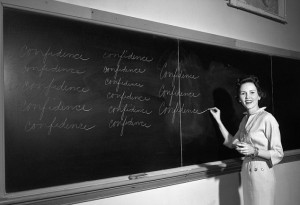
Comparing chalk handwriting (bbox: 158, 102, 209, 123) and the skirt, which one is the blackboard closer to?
the skirt

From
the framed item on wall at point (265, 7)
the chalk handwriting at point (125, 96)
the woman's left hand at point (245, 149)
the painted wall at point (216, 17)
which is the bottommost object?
the woman's left hand at point (245, 149)

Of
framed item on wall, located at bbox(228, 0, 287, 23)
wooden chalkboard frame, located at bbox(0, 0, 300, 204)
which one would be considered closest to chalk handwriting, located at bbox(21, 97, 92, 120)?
wooden chalkboard frame, located at bbox(0, 0, 300, 204)

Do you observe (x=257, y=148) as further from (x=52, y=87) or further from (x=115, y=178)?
(x=52, y=87)

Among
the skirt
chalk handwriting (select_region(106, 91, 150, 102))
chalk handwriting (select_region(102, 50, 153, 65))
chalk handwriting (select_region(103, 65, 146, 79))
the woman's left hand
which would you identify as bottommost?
the skirt

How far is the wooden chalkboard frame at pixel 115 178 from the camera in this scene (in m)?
1.28

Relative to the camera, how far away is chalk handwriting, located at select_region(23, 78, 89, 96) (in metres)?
1.31

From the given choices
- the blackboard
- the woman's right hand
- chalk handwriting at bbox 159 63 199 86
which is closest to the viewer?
chalk handwriting at bbox 159 63 199 86

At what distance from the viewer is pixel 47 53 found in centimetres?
137

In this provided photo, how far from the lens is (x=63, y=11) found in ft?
4.64

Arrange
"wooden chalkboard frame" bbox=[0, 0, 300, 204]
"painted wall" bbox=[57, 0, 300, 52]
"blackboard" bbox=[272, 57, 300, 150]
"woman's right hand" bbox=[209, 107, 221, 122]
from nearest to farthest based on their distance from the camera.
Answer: "wooden chalkboard frame" bbox=[0, 0, 300, 204] < "painted wall" bbox=[57, 0, 300, 52] < "woman's right hand" bbox=[209, 107, 221, 122] < "blackboard" bbox=[272, 57, 300, 150]

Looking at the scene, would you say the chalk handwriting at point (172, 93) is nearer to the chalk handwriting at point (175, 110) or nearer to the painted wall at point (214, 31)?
the chalk handwriting at point (175, 110)

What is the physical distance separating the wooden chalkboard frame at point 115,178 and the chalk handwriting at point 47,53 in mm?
104

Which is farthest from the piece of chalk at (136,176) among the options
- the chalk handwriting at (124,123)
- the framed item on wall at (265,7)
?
the framed item on wall at (265,7)

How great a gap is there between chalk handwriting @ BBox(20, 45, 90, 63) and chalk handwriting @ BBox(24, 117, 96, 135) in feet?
1.04
